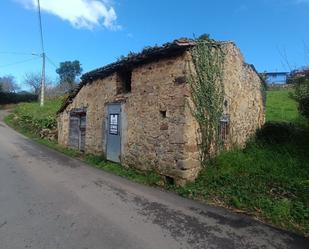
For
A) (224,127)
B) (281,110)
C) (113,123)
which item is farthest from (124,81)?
(281,110)

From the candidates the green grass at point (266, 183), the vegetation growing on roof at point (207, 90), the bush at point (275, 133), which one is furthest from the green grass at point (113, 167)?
the bush at point (275, 133)

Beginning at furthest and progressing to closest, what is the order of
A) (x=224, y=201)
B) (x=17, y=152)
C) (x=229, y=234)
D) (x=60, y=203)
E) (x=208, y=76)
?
(x=17, y=152) → (x=208, y=76) → (x=224, y=201) → (x=60, y=203) → (x=229, y=234)

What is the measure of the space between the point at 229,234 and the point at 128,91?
693cm

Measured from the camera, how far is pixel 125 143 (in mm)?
10102

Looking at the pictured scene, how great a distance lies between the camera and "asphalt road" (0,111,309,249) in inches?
179

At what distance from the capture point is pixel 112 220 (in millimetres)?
5371

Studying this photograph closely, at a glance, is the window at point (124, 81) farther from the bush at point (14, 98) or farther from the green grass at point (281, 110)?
the bush at point (14, 98)

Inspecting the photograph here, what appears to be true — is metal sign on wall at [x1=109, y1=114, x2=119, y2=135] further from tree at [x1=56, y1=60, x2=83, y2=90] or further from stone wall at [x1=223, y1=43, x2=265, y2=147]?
tree at [x1=56, y1=60, x2=83, y2=90]

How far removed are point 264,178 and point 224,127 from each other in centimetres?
262

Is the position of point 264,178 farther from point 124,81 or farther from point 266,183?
point 124,81

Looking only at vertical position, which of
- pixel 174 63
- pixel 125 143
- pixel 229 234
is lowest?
pixel 229 234

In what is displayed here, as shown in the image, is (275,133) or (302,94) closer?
(302,94)

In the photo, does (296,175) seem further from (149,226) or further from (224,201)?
(149,226)

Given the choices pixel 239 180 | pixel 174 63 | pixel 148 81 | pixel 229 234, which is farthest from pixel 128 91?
pixel 229 234
